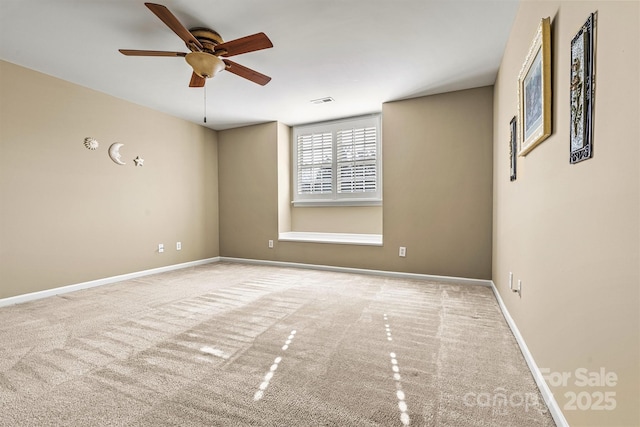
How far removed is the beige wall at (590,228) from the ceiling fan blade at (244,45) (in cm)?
169

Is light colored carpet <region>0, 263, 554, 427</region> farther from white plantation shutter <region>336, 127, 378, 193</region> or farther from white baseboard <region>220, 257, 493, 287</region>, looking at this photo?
white plantation shutter <region>336, 127, 378, 193</region>

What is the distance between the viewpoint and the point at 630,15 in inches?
32.4

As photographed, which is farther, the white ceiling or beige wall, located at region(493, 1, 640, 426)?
the white ceiling

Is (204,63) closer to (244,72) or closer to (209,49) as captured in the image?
(209,49)

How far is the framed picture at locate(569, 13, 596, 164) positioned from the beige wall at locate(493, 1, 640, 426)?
0.12 ft

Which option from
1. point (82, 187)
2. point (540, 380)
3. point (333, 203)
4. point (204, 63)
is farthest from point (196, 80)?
point (540, 380)

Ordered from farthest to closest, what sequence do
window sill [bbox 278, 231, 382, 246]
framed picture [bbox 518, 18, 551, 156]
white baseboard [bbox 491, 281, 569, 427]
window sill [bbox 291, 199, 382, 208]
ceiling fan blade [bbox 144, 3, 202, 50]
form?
window sill [bbox 291, 199, 382, 208] < window sill [bbox 278, 231, 382, 246] < ceiling fan blade [bbox 144, 3, 202, 50] < framed picture [bbox 518, 18, 551, 156] < white baseboard [bbox 491, 281, 569, 427]

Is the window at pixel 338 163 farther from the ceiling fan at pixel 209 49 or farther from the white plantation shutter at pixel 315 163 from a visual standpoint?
the ceiling fan at pixel 209 49

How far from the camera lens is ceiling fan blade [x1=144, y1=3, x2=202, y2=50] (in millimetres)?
1767

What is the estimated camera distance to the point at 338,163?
4871 millimetres

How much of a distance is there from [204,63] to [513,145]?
8.45ft

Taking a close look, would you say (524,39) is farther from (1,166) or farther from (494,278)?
(1,166)

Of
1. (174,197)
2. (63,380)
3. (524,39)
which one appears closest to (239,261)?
(174,197)

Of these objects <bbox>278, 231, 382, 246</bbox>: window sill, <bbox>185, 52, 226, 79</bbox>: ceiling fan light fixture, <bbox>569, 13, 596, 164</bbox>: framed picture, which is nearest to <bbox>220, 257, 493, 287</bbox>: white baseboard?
<bbox>278, 231, 382, 246</bbox>: window sill
